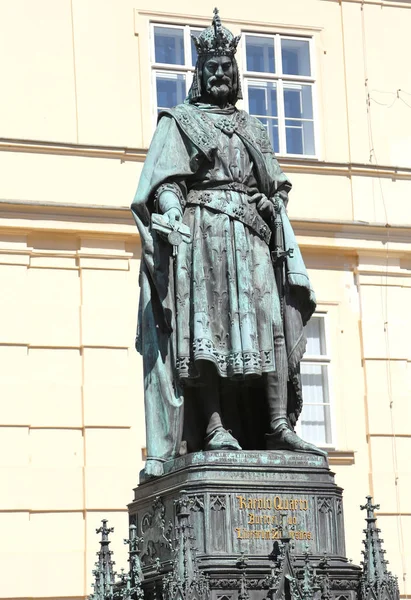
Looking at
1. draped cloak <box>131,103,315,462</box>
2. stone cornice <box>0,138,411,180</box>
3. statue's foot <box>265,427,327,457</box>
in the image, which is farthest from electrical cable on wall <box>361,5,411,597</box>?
statue's foot <box>265,427,327,457</box>

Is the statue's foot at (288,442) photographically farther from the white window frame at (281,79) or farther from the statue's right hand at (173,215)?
the white window frame at (281,79)

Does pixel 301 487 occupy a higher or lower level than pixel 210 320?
lower

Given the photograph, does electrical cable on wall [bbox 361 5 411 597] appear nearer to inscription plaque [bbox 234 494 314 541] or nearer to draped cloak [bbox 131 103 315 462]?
draped cloak [bbox 131 103 315 462]

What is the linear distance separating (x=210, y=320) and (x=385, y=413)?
13.5 meters

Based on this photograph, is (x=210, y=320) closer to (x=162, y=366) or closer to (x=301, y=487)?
(x=162, y=366)

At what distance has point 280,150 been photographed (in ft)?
76.4

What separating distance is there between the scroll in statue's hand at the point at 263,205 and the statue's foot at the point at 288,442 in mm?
1246

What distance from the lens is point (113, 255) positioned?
879 inches

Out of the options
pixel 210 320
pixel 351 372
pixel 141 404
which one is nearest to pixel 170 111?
pixel 210 320

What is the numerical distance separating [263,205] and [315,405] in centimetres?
1288

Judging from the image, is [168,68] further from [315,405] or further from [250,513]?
[250,513]

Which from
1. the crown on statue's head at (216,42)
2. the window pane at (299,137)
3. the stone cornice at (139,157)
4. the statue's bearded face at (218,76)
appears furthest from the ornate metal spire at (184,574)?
the window pane at (299,137)

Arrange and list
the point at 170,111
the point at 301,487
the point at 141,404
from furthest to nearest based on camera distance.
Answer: the point at 141,404
the point at 170,111
the point at 301,487

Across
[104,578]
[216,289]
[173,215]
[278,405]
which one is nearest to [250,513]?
[278,405]
